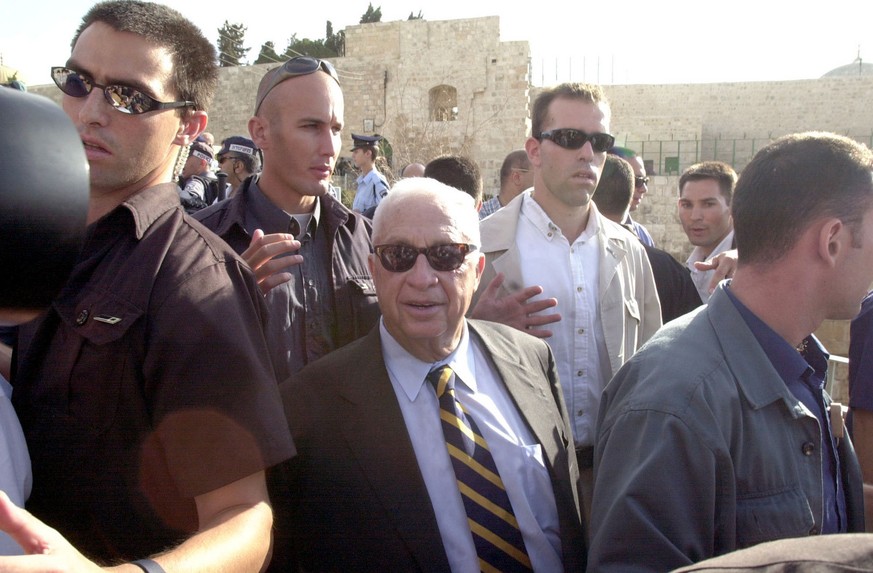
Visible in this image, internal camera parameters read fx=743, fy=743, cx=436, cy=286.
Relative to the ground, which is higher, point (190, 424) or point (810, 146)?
point (810, 146)

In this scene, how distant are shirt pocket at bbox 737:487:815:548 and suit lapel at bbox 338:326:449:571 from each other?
0.70m

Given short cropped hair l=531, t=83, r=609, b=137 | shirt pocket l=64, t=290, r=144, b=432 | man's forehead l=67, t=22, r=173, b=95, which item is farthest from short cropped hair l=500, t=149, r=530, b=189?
shirt pocket l=64, t=290, r=144, b=432

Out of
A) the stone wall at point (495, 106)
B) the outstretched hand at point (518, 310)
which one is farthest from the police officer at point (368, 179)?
the stone wall at point (495, 106)

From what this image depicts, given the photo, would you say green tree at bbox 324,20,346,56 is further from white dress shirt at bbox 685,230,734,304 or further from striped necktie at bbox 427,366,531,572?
striped necktie at bbox 427,366,531,572

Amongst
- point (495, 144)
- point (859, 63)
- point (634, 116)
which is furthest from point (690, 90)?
point (859, 63)

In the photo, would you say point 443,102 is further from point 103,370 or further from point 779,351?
point 103,370

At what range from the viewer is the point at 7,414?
1281 mm

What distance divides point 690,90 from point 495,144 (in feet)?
42.6

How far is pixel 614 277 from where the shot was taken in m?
2.94

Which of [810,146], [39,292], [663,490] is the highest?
[810,146]

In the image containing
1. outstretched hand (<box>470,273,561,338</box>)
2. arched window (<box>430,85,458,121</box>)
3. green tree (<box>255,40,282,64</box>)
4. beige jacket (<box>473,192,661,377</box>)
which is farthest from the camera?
green tree (<box>255,40,282,64</box>)

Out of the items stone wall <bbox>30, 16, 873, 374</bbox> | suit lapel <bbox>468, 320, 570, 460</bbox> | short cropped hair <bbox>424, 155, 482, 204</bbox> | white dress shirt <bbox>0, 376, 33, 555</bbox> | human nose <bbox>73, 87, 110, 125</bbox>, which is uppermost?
stone wall <bbox>30, 16, 873, 374</bbox>

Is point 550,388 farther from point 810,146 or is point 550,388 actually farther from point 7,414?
point 7,414

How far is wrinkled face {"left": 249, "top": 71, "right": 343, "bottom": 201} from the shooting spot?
2.69 metres
